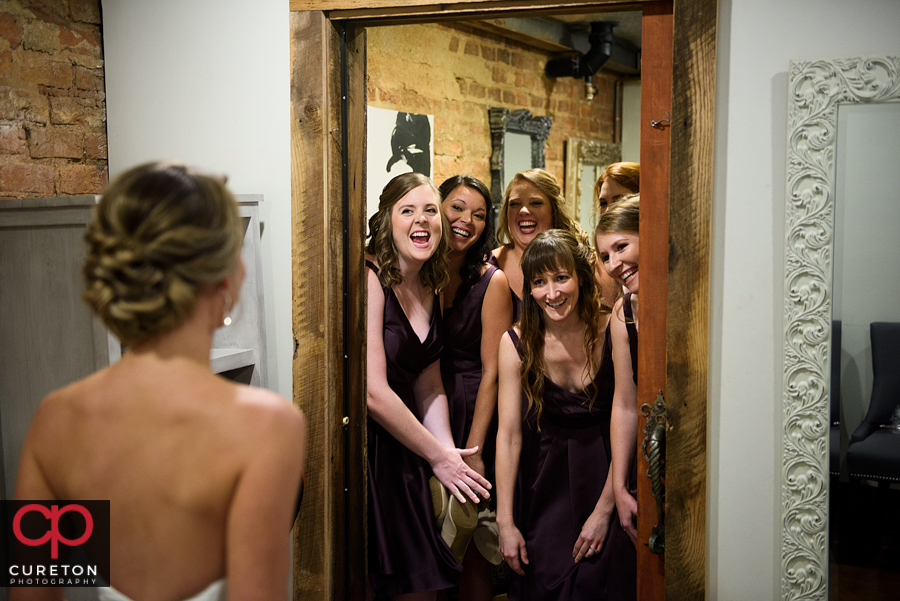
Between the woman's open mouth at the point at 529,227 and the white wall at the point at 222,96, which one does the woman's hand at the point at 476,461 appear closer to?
the white wall at the point at 222,96

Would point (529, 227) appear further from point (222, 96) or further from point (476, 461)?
point (222, 96)

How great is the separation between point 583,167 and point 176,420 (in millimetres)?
4858

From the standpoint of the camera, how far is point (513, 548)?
7.98ft

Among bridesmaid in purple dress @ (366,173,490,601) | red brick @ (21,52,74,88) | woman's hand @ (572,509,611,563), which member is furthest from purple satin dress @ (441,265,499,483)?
red brick @ (21,52,74,88)

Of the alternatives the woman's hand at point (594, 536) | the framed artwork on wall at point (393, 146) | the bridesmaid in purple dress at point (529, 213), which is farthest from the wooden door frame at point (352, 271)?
the framed artwork on wall at point (393, 146)

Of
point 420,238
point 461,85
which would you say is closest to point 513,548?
point 420,238

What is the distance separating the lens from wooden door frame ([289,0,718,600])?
1637 millimetres

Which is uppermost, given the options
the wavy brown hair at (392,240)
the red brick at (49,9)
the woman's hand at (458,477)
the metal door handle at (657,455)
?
the red brick at (49,9)

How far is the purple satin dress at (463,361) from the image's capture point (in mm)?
2740

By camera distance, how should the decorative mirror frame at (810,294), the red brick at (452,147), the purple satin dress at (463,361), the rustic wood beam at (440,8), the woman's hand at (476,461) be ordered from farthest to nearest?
the red brick at (452,147) < the purple satin dress at (463,361) < the woman's hand at (476,461) < the rustic wood beam at (440,8) < the decorative mirror frame at (810,294)

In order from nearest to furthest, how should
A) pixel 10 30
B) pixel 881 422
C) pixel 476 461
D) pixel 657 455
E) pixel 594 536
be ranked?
pixel 881 422 → pixel 657 455 → pixel 10 30 → pixel 594 536 → pixel 476 461

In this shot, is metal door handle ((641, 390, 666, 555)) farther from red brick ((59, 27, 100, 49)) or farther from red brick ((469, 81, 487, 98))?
red brick ((469, 81, 487, 98))

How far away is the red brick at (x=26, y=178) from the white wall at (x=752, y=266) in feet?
6.15

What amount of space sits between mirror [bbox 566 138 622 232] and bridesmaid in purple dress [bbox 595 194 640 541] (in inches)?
114
